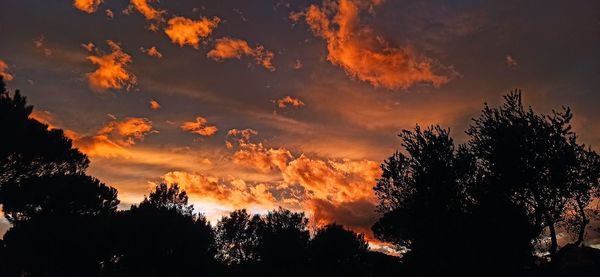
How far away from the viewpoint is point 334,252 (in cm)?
7075

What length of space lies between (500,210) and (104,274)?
171 feet

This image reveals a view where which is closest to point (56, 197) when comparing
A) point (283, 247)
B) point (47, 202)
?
point (47, 202)

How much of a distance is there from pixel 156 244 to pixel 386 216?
1356 inches

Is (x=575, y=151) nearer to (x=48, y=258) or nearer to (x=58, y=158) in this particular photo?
(x=58, y=158)

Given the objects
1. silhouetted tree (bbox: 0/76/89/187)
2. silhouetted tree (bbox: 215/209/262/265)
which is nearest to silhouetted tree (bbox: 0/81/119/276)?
silhouetted tree (bbox: 0/76/89/187)

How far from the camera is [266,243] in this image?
70562 mm

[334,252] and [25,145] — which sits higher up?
[25,145]

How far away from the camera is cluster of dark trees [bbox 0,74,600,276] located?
22219 mm

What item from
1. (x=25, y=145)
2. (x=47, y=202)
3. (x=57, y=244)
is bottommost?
(x=57, y=244)

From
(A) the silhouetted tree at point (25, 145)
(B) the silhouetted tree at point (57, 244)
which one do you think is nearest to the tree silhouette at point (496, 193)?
(A) the silhouetted tree at point (25, 145)

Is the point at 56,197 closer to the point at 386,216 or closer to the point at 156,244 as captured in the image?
the point at 156,244

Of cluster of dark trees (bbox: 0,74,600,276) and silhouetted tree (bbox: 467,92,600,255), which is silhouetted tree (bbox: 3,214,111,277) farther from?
silhouetted tree (bbox: 467,92,600,255)

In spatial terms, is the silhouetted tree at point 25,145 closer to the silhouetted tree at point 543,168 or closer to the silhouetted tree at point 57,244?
the silhouetted tree at point 57,244

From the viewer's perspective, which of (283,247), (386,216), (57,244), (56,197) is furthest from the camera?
(283,247)
